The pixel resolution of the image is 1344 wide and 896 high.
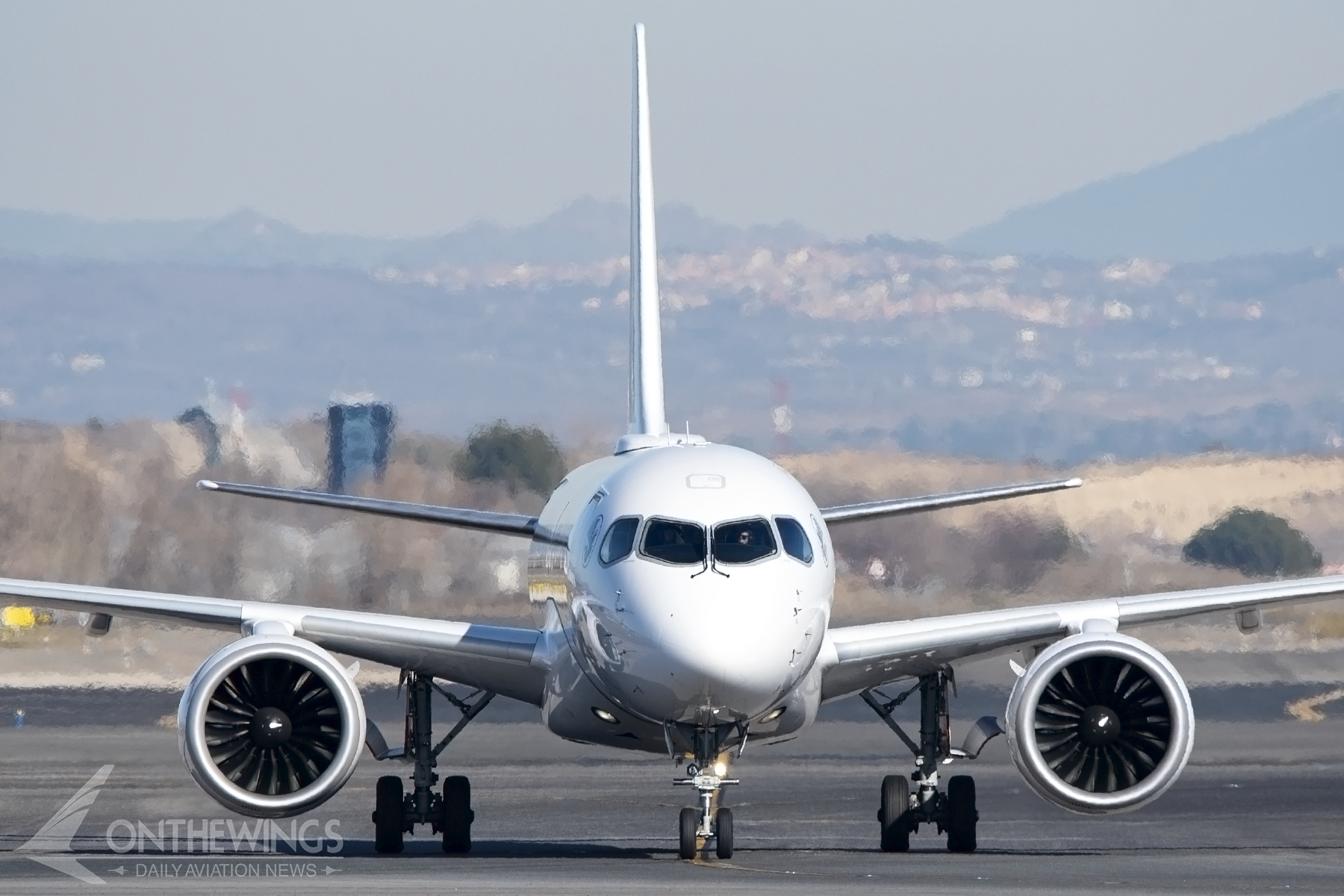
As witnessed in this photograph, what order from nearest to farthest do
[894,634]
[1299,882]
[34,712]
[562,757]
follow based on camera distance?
[1299,882] < [894,634] < [562,757] < [34,712]

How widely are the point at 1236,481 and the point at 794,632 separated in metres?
20.2

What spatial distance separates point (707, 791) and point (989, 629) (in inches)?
123

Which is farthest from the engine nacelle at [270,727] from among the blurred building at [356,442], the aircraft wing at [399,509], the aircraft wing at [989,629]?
the blurred building at [356,442]

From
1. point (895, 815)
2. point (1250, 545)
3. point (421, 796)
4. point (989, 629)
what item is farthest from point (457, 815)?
point (1250, 545)

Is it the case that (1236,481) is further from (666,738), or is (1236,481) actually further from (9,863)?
(9,863)

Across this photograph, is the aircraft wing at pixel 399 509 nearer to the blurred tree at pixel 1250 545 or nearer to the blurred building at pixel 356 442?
the blurred building at pixel 356 442

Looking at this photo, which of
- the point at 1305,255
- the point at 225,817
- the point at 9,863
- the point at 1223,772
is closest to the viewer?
the point at 9,863

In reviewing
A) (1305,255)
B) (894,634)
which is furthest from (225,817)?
(1305,255)

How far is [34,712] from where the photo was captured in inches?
1368

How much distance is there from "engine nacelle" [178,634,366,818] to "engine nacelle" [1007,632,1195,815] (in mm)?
5202

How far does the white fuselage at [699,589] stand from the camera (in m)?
17.1

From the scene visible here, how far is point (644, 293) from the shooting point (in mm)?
26281

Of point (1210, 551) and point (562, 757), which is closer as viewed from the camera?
point (562, 757)

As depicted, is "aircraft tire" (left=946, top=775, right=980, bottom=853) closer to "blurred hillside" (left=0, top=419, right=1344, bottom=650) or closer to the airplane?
the airplane
